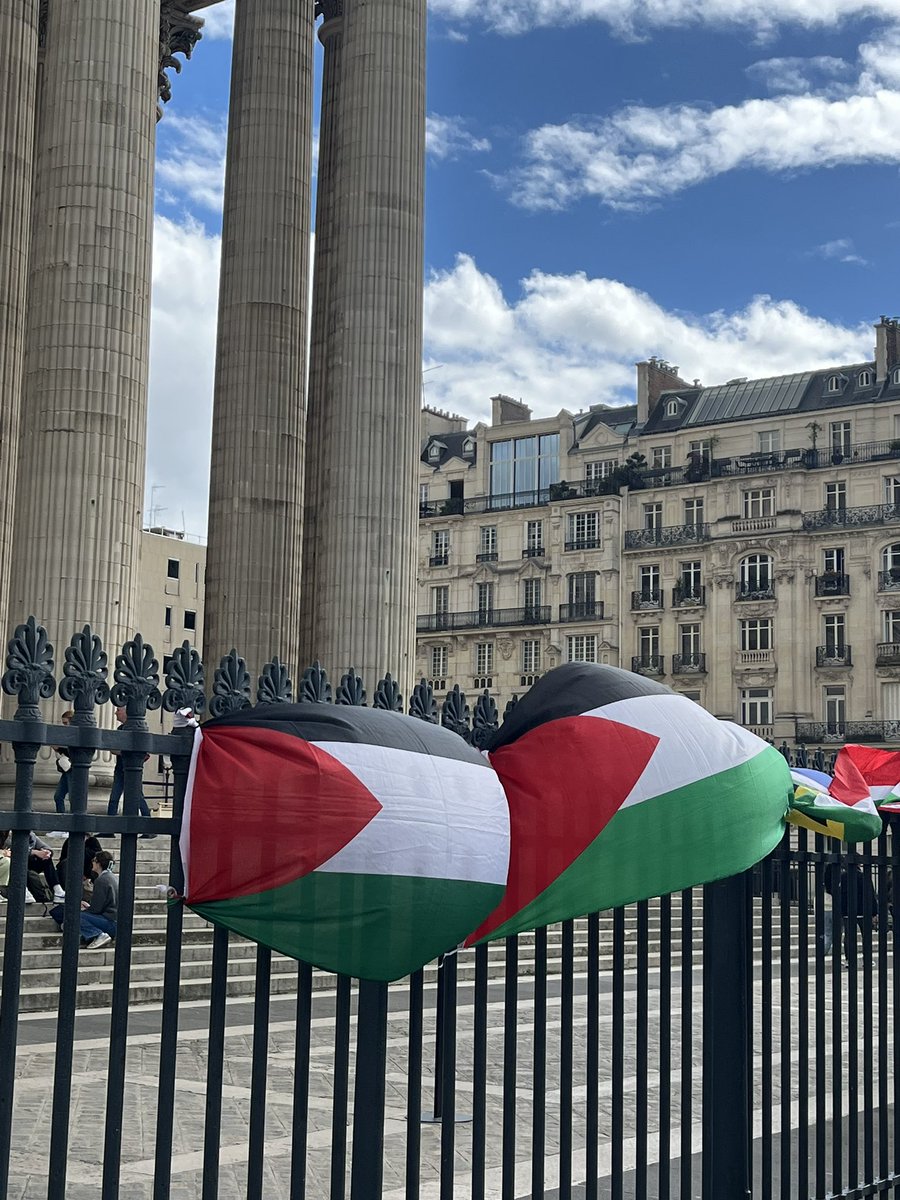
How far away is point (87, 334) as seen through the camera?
21.1 m

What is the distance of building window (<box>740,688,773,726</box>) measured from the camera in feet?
227

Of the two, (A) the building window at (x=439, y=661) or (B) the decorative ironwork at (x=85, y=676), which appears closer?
(B) the decorative ironwork at (x=85, y=676)

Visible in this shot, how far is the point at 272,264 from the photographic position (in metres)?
28.0

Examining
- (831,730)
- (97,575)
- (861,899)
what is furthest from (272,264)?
(831,730)

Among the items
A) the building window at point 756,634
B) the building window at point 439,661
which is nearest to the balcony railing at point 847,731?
the building window at point 756,634

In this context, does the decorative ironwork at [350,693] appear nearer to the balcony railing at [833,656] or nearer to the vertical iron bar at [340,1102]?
the vertical iron bar at [340,1102]

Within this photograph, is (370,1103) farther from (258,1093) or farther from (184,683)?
(184,683)

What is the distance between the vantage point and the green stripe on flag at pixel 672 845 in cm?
471

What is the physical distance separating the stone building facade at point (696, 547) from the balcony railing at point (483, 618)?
9cm

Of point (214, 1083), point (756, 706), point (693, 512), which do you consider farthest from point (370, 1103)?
point (693, 512)

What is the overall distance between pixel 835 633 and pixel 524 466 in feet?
61.6

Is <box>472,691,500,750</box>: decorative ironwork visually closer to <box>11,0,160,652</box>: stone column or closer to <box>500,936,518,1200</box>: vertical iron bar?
<box>500,936,518,1200</box>: vertical iron bar

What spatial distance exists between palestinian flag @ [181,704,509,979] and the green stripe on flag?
1.52 ft

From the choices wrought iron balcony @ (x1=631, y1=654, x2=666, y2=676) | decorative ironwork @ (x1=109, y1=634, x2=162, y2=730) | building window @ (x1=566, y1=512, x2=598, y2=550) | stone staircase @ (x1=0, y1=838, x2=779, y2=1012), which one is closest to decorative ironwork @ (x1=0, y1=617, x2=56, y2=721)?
decorative ironwork @ (x1=109, y1=634, x2=162, y2=730)
